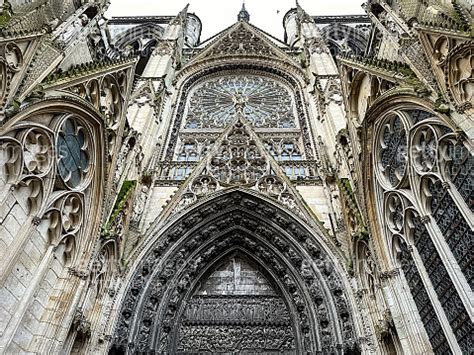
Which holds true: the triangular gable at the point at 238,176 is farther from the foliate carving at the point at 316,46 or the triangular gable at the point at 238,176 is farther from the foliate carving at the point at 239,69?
the foliate carving at the point at 316,46

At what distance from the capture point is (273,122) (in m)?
15.4

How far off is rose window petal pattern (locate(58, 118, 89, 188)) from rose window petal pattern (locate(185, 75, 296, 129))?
771cm

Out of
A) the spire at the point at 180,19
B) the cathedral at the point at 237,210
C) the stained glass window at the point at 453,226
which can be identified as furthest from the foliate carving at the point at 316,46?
the stained glass window at the point at 453,226

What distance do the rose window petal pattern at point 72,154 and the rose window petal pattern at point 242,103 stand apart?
7705 mm

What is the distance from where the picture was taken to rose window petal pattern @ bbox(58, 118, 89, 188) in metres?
6.78

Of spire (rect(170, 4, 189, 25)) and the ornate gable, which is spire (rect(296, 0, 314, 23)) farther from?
spire (rect(170, 4, 189, 25))

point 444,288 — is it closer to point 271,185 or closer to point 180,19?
point 271,185

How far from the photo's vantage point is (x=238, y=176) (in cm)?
1100

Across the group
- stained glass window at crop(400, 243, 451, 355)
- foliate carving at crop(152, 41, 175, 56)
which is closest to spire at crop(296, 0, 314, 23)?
foliate carving at crop(152, 41, 175, 56)

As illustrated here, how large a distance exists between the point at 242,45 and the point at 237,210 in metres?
→ 12.2

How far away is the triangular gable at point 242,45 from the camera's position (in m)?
19.1

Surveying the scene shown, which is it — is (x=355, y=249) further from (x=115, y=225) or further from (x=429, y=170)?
(x=115, y=225)

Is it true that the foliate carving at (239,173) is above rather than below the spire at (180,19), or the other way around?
below

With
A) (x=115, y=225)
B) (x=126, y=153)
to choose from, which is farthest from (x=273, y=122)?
(x=115, y=225)
